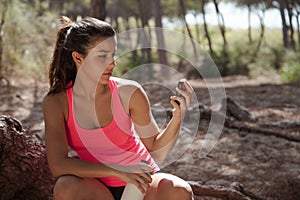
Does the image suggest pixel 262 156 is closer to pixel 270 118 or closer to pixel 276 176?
pixel 276 176

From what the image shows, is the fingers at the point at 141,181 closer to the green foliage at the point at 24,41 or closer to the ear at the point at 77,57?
the ear at the point at 77,57

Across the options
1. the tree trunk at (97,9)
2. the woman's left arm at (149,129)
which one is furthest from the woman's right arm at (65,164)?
the tree trunk at (97,9)

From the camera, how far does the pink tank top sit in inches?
69.6

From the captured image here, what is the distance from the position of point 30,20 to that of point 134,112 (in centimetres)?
772

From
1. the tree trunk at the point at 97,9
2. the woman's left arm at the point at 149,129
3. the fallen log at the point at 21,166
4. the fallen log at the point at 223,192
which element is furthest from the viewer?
the tree trunk at the point at 97,9

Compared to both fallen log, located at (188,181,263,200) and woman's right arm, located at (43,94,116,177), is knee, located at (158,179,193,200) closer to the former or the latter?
woman's right arm, located at (43,94,116,177)

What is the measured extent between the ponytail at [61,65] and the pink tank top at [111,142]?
51mm

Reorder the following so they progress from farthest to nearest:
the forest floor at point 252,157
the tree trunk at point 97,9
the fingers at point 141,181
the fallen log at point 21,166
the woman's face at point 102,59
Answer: the tree trunk at point 97,9
the forest floor at point 252,157
the fallen log at point 21,166
the woman's face at point 102,59
the fingers at point 141,181

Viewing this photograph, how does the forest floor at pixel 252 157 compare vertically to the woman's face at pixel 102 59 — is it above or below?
below

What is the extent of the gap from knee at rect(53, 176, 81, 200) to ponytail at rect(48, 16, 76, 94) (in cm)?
35

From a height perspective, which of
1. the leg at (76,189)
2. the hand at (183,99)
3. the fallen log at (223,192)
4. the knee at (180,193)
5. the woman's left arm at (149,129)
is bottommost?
the fallen log at (223,192)

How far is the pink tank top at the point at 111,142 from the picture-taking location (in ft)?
5.80

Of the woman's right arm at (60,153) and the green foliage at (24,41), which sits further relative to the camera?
the green foliage at (24,41)

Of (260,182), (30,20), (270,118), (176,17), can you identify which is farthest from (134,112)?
(176,17)
